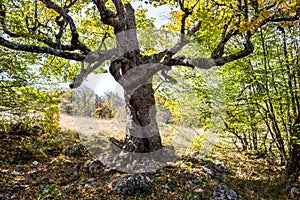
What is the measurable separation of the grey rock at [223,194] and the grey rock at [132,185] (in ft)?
4.23

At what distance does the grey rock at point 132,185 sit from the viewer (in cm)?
429

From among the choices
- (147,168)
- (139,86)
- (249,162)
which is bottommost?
(249,162)

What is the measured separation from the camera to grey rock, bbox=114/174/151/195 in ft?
14.1

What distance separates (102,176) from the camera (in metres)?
5.05

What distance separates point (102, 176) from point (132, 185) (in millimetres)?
1036

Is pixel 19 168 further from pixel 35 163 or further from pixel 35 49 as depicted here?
pixel 35 49

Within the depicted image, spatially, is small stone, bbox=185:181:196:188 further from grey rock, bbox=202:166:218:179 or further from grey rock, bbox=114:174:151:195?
grey rock, bbox=114:174:151:195

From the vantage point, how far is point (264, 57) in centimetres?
581

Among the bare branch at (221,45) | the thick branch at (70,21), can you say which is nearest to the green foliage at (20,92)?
the thick branch at (70,21)

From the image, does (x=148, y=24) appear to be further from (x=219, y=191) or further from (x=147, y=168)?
(x=219, y=191)

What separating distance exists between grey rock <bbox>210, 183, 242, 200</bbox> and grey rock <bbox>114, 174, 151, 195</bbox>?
1289 mm

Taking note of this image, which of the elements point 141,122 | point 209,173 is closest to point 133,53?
point 141,122

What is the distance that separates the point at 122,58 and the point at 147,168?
2.69 meters

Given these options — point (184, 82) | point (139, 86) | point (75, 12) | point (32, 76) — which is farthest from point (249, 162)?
point (75, 12)
